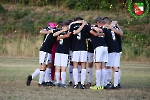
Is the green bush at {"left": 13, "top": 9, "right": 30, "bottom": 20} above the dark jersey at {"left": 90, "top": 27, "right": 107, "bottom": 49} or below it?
above

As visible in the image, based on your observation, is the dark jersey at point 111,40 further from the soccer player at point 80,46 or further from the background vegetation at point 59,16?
the background vegetation at point 59,16

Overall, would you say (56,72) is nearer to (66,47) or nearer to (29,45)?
(66,47)

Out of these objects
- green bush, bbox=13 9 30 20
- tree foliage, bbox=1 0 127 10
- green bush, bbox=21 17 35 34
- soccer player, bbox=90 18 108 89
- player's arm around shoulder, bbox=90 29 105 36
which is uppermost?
tree foliage, bbox=1 0 127 10

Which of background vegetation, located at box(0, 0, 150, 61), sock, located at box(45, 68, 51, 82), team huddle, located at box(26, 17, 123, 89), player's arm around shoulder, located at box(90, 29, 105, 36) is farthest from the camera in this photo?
background vegetation, located at box(0, 0, 150, 61)

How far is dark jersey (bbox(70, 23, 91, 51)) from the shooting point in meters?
17.4

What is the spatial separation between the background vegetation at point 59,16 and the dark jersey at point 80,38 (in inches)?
912

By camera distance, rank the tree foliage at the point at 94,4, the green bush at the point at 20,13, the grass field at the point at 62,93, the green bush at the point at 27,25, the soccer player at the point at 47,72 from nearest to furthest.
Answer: the grass field at the point at 62,93 < the soccer player at the point at 47,72 < the green bush at the point at 27,25 < the green bush at the point at 20,13 < the tree foliage at the point at 94,4

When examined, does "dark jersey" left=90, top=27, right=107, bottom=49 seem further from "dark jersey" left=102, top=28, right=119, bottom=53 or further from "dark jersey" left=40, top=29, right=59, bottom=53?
"dark jersey" left=40, top=29, right=59, bottom=53

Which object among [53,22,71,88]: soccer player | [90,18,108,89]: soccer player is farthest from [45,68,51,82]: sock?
[90,18,108,89]: soccer player

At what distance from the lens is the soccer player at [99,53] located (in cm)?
1731

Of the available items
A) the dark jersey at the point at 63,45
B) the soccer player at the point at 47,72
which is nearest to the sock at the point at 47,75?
the soccer player at the point at 47,72

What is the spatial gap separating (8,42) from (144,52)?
30.5 ft

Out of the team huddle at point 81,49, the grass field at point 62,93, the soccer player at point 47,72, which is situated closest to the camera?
the grass field at point 62,93

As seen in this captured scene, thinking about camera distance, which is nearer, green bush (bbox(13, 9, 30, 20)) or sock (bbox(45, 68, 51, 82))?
sock (bbox(45, 68, 51, 82))
